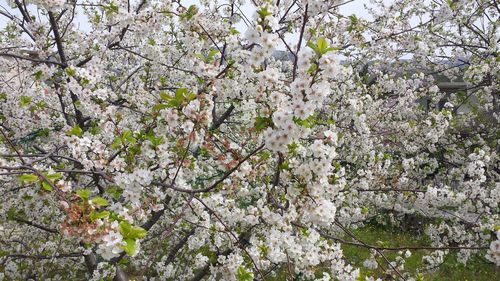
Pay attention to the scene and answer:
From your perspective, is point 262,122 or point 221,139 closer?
point 262,122

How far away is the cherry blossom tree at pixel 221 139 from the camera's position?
2.82 metres

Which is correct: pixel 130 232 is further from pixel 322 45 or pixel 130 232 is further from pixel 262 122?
pixel 322 45

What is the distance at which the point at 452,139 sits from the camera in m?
8.82

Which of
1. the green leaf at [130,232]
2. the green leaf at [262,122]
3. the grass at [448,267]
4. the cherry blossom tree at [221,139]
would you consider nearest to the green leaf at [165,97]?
the cherry blossom tree at [221,139]

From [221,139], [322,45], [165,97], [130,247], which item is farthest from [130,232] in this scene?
[221,139]

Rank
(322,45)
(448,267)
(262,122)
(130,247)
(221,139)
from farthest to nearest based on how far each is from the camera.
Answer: (448,267), (221,139), (262,122), (322,45), (130,247)

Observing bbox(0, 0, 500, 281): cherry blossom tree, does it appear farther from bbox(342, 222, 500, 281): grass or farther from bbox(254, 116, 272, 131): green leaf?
bbox(342, 222, 500, 281): grass

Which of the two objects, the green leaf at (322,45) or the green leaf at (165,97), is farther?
the green leaf at (165,97)

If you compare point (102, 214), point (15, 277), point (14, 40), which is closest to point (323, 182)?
point (102, 214)

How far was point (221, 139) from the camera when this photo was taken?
16.3 ft

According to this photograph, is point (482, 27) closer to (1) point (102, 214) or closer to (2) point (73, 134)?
(2) point (73, 134)

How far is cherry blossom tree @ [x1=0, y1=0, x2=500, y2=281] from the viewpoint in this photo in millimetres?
2818

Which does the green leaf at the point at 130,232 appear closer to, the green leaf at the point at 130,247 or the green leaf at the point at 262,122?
the green leaf at the point at 130,247

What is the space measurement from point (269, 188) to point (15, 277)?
16.3ft
